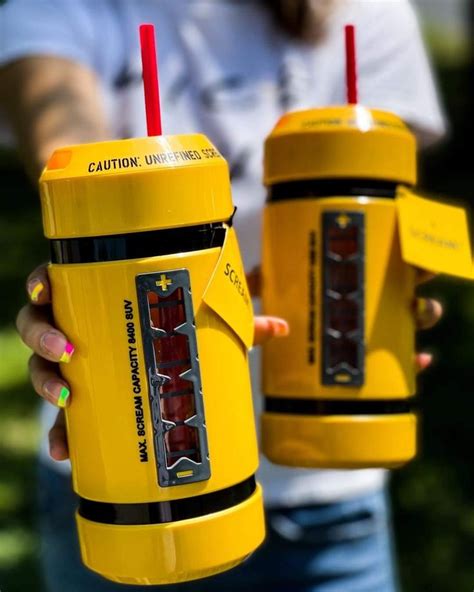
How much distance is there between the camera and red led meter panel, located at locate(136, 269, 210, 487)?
923 millimetres

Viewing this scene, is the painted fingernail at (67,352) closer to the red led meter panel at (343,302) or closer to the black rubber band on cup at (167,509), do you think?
the black rubber band on cup at (167,509)

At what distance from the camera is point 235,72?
1.42m

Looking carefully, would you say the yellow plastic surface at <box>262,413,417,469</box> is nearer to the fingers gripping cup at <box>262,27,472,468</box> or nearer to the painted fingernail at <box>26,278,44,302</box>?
the fingers gripping cup at <box>262,27,472,468</box>

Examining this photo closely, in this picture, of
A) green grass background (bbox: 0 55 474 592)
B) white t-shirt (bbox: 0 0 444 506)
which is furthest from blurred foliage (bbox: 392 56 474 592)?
white t-shirt (bbox: 0 0 444 506)

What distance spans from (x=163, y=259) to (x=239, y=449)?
8.5 inches

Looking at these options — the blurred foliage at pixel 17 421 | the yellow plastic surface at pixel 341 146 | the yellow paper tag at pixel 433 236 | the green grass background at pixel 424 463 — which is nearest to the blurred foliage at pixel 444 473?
the green grass background at pixel 424 463

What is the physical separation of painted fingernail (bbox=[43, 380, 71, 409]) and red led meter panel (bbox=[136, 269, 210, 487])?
0.10 metres

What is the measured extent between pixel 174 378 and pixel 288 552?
2.04 ft

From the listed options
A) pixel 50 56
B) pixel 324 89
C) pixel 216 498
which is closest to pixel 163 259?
pixel 216 498

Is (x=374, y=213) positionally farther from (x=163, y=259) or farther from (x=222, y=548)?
(x=222, y=548)

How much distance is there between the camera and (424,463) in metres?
2.97

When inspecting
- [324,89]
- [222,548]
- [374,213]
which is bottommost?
[222,548]

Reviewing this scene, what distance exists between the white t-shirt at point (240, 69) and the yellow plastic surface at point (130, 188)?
435 millimetres

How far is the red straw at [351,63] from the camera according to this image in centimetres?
115
